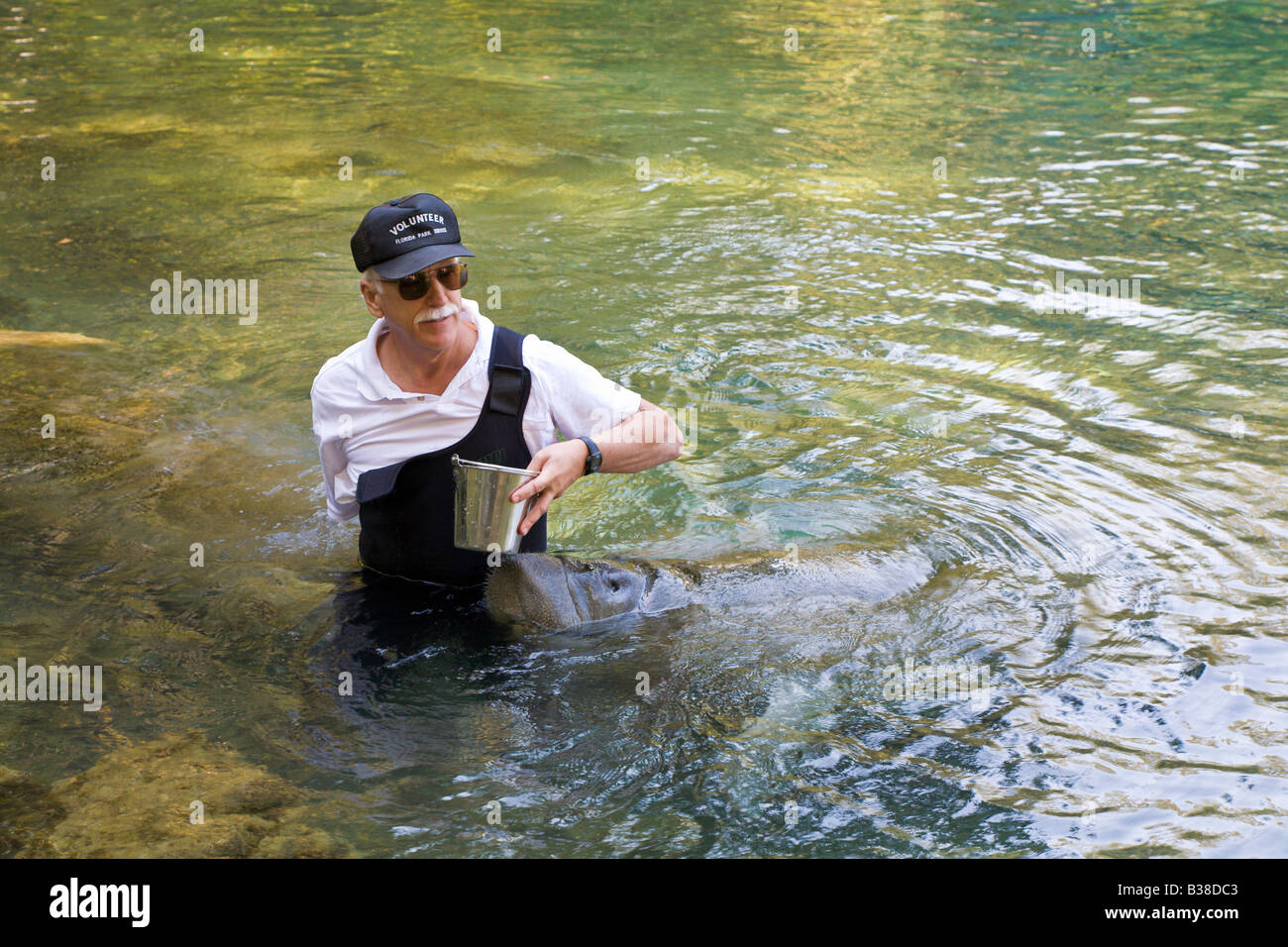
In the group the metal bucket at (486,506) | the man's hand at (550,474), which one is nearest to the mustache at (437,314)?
the metal bucket at (486,506)

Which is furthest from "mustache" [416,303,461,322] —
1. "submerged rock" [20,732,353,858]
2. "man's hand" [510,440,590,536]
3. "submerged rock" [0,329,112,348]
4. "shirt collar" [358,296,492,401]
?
"submerged rock" [0,329,112,348]

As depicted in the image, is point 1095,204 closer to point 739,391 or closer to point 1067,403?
point 1067,403

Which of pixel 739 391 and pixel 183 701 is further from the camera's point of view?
pixel 739 391

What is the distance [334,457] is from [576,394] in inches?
34.5

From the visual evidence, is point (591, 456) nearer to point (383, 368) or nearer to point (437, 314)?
point (437, 314)

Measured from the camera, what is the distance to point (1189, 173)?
9.73 m

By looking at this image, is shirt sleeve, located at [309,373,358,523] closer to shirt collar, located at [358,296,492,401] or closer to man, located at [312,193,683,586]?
man, located at [312,193,683,586]

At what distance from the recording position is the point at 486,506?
144 inches

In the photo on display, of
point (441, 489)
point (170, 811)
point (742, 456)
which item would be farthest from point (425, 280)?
point (742, 456)

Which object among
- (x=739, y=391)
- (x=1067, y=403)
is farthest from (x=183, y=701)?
(x=1067, y=403)

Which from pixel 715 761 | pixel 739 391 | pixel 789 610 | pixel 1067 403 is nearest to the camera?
Answer: pixel 715 761

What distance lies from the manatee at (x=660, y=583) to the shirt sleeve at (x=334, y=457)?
1.95 ft

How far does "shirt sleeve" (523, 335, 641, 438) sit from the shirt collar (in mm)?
146
